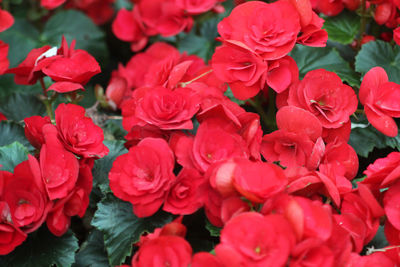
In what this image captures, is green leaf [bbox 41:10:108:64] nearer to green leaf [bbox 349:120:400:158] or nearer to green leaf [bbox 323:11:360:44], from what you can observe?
green leaf [bbox 323:11:360:44]

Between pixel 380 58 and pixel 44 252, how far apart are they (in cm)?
81

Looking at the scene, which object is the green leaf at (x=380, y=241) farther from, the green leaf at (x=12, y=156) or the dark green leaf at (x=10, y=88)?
the dark green leaf at (x=10, y=88)

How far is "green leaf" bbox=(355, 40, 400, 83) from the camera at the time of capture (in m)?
1.00

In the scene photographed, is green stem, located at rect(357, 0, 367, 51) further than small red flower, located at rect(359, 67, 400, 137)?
Yes

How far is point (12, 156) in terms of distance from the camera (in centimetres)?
86

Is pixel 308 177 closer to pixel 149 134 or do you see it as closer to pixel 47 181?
pixel 149 134

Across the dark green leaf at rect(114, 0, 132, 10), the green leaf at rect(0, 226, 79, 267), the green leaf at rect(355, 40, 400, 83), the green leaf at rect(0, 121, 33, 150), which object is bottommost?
the dark green leaf at rect(114, 0, 132, 10)

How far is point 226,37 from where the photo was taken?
818 mm

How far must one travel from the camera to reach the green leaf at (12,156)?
85 centimetres

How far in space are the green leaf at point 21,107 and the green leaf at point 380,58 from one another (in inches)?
30.2

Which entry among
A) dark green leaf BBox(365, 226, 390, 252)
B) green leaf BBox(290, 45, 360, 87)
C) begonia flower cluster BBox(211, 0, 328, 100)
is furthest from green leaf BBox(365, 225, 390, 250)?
green leaf BBox(290, 45, 360, 87)

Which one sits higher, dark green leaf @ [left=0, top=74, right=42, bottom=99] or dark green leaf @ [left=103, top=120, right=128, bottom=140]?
dark green leaf @ [left=103, top=120, right=128, bottom=140]

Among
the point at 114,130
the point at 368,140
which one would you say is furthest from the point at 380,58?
the point at 114,130

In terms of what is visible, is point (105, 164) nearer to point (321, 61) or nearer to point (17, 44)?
point (321, 61)
